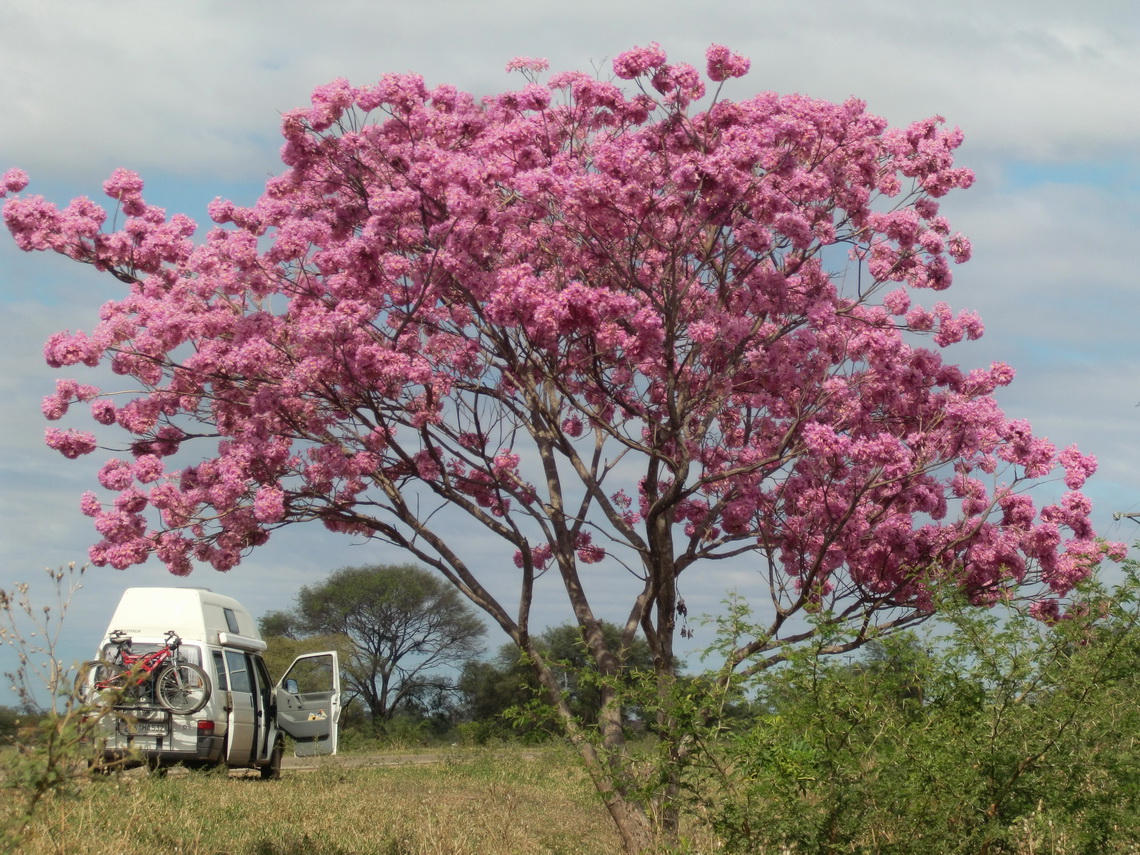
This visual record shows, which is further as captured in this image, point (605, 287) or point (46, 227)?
point (46, 227)

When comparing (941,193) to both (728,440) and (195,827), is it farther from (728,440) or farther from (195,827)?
(195,827)

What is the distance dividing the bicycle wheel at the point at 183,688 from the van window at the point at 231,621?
1667 millimetres

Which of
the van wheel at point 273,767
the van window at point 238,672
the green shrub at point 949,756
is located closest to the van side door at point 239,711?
the van window at point 238,672

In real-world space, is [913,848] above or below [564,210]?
below

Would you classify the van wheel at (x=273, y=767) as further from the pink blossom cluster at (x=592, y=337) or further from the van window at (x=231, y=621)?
the pink blossom cluster at (x=592, y=337)

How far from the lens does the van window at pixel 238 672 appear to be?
59.2ft

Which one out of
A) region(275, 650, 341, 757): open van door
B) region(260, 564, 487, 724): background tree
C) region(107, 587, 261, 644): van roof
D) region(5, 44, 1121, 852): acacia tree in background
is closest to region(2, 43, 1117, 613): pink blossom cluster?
region(5, 44, 1121, 852): acacia tree in background

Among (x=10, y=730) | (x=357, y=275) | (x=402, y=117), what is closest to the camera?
(x=10, y=730)

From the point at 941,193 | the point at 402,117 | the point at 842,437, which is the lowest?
the point at 842,437

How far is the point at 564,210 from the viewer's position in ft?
34.0

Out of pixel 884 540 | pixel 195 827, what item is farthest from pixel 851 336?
pixel 195 827

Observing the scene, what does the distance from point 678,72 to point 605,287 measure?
198 cm

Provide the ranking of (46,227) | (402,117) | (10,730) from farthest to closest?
(46,227) < (402,117) < (10,730)

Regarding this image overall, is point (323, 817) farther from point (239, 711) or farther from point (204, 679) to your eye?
point (239, 711)
